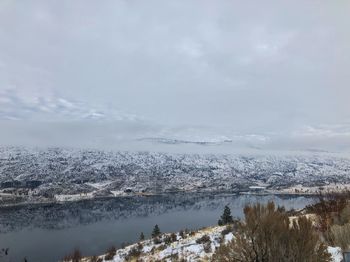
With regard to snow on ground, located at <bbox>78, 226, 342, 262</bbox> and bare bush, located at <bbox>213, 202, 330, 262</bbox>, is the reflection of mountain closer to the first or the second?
snow on ground, located at <bbox>78, 226, 342, 262</bbox>

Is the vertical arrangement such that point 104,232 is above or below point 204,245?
below

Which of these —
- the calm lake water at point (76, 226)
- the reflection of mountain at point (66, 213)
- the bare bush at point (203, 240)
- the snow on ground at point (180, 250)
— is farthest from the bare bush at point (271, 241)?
the reflection of mountain at point (66, 213)

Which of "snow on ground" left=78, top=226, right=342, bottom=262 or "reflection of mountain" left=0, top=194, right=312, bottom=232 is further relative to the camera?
"reflection of mountain" left=0, top=194, right=312, bottom=232

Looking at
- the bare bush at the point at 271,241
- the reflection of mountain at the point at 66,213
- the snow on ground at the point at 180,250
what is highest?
the bare bush at the point at 271,241

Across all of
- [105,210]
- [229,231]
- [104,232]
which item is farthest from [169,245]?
[105,210]

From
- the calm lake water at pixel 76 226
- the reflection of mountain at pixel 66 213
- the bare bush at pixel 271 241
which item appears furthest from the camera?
the reflection of mountain at pixel 66 213

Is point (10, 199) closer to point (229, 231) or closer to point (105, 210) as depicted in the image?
point (105, 210)

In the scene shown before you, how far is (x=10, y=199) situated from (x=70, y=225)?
78917 mm

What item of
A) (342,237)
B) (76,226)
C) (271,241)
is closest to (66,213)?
(76,226)

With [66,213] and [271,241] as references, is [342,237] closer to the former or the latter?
[271,241]

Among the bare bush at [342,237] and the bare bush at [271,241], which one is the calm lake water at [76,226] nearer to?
the bare bush at [342,237]

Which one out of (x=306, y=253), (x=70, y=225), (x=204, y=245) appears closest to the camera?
(x=306, y=253)

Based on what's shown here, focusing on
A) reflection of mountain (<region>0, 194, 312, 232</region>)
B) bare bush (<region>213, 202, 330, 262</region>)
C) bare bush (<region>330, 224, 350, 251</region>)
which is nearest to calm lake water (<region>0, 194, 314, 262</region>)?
reflection of mountain (<region>0, 194, 312, 232</region>)

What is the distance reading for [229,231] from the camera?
20469 mm
